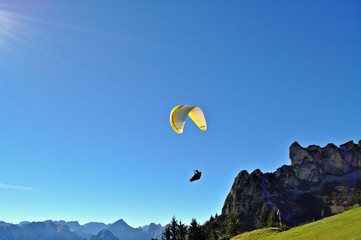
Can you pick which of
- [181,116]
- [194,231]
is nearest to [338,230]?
[181,116]

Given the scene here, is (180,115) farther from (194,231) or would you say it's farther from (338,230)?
(194,231)

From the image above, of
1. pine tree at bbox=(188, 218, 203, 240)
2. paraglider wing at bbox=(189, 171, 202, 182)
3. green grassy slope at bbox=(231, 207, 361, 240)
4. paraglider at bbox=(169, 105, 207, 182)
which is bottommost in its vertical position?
green grassy slope at bbox=(231, 207, 361, 240)

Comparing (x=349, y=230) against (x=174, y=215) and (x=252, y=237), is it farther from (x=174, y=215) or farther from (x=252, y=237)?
(x=174, y=215)

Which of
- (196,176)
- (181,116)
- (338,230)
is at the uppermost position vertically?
(181,116)

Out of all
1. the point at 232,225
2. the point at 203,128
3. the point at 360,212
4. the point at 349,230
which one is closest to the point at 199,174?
the point at 203,128

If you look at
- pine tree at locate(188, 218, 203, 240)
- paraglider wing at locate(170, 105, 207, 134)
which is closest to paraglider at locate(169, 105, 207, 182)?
paraglider wing at locate(170, 105, 207, 134)

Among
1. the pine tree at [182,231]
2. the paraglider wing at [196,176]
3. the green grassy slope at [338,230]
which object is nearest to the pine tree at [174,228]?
the pine tree at [182,231]

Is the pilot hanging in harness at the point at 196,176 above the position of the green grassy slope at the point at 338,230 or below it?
above

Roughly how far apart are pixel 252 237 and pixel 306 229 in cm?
1368

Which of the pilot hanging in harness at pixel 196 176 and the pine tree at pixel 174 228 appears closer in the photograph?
the pilot hanging in harness at pixel 196 176

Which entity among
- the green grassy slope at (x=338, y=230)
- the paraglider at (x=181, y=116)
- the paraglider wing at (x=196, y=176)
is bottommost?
the green grassy slope at (x=338, y=230)

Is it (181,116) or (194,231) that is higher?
(181,116)

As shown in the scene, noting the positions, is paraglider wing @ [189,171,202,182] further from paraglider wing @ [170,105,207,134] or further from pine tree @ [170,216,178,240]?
pine tree @ [170,216,178,240]

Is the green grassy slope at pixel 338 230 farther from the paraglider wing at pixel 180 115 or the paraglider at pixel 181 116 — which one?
the paraglider wing at pixel 180 115
